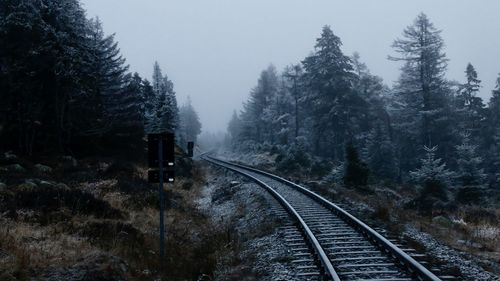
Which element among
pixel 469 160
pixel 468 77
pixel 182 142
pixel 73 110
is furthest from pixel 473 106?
pixel 182 142

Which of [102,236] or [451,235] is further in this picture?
[451,235]

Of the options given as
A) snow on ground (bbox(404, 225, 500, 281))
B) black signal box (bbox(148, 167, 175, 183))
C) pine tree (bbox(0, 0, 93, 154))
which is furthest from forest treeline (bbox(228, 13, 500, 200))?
pine tree (bbox(0, 0, 93, 154))

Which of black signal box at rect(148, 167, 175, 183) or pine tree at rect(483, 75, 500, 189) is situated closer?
black signal box at rect(148, 167, 175, 183)

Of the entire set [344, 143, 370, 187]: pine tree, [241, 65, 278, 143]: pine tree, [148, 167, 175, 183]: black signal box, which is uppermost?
[241, 65, 278, 143]: pine tree

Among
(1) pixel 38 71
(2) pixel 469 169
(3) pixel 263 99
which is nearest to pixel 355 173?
(2) pixel 469 169

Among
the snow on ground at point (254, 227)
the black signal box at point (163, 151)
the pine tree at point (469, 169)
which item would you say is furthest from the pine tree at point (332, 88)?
the black signal box at point (163, 151)

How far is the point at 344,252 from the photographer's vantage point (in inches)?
374

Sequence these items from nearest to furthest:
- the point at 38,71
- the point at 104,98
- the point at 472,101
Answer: the point at 38,71
the point at 104,98
the point at 472,101

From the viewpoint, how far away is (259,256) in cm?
1008

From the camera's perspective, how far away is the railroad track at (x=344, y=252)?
7926 millimetres

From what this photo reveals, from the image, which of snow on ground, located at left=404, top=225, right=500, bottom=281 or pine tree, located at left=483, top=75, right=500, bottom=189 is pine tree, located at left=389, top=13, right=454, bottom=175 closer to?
pine tree, located at left=483, top=75, right=500, bottom=189

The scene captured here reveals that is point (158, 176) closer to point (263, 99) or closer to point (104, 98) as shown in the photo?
point (104, 98)

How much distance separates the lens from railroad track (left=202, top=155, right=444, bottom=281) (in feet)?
26.0

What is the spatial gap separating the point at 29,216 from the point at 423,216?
13.6 metres
